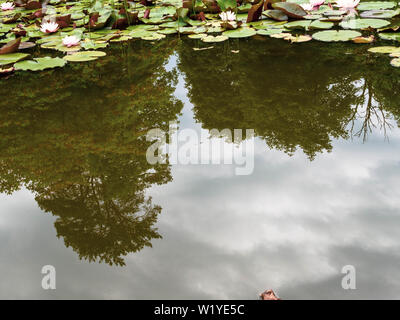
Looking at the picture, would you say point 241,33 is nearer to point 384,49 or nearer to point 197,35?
point 197,35

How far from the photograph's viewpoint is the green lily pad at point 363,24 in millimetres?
4305

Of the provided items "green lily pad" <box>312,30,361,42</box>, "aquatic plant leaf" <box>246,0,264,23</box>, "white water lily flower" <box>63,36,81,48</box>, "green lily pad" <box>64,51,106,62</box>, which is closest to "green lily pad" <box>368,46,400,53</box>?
"green lily pad" <box>312,30,361,42</box>

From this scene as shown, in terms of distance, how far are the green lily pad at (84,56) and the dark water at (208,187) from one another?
727 mm

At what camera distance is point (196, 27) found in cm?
536

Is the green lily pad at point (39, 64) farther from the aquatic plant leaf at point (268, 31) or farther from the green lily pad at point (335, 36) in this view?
the green lily pad at point (335, 36)

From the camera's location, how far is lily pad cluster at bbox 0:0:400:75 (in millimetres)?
4176

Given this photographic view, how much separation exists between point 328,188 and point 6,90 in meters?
3.29

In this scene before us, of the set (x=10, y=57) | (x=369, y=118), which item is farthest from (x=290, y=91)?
(x=10, y=57)

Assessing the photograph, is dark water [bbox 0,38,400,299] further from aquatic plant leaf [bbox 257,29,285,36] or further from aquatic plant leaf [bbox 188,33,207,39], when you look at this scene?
aquatic plant leaf [bbox 188,33,207,39]

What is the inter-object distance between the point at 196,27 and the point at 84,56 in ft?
6.38

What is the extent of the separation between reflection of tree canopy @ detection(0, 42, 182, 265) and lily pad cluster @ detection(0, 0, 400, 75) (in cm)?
70

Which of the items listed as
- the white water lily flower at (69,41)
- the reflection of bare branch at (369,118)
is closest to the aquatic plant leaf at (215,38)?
the white water lily flower at (69,41)

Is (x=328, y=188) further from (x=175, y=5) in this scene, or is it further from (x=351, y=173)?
(x=175, y=5)

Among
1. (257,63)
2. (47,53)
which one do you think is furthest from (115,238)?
(47,53)
